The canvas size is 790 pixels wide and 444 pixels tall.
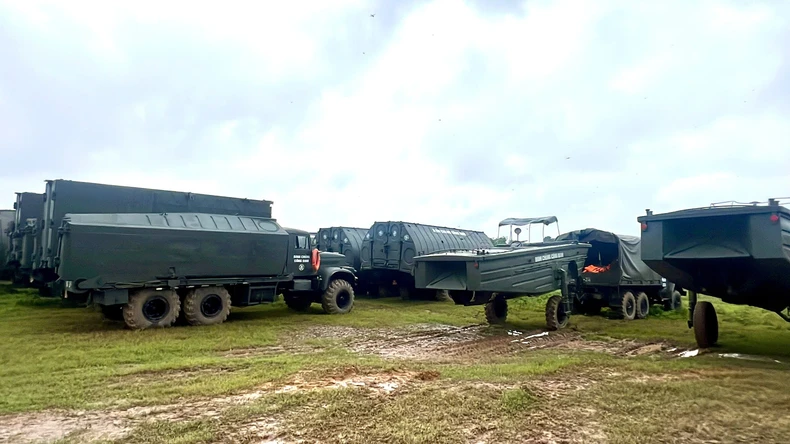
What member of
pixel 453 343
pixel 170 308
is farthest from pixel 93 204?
pixel 453 343

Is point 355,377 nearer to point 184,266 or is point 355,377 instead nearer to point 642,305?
point 184,266

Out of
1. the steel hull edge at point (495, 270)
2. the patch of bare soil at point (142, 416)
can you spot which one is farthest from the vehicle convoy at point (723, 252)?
the patch of bare soil at point (142, 416)

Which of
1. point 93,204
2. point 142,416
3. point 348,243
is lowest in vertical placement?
point 142,416

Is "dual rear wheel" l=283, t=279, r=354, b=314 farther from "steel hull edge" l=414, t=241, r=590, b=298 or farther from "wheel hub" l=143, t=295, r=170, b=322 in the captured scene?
"steel hull edge" l=414, t=241, r=590, b=298

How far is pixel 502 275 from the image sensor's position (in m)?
9.97

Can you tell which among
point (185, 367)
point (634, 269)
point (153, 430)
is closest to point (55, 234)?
point (185, 367)

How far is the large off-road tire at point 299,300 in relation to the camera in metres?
13.9

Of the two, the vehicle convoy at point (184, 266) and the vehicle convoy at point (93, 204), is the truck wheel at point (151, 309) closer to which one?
the vehicle convoy at point (184, 266)

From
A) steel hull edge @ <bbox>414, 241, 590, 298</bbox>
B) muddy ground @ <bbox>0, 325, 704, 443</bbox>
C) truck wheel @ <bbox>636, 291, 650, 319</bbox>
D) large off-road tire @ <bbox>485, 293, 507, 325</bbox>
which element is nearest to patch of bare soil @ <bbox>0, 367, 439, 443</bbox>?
muddy ground @ <bbox>0, 325, 704, 443</bbox>

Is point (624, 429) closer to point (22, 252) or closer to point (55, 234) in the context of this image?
point (55, 234)

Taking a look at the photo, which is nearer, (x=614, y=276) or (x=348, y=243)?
(x=614, y=276)

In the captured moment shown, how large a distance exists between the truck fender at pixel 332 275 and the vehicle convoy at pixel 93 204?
9.08ft

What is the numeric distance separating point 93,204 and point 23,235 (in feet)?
12.1

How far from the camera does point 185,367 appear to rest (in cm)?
675
